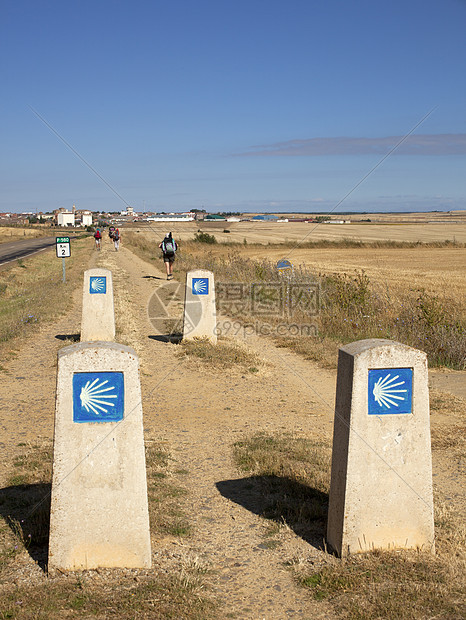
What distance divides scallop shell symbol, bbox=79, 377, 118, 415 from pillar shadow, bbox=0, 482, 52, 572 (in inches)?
44.4

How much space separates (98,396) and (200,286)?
836 cm

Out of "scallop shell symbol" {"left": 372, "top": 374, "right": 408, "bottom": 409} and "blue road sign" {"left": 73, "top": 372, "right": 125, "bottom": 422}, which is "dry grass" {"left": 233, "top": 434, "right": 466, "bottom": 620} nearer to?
"scallop shell symbol" {"left": 372, "top": 374, "right": 408, "bottom": 409}

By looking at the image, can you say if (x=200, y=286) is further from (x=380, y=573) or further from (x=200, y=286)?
(x=380, y=573)

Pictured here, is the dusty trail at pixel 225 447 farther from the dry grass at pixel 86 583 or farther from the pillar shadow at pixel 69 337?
the pillar shadow at pixel 69 337

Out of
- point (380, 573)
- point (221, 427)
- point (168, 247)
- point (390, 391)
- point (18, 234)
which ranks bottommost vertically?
point (221, 427)

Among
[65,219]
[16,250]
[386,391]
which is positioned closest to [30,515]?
[386,391]

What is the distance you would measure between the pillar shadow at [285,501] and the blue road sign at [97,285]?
713 cm

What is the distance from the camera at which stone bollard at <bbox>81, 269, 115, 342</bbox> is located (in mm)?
12227

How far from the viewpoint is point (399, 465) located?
14.1 ft

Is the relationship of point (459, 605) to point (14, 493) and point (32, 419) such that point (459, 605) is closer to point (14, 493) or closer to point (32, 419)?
point (14, 493)

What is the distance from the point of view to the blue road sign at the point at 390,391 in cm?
421

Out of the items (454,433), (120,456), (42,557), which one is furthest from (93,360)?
(454,433)

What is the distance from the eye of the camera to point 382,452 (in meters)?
4.27

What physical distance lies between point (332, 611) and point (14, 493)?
9.83 ft
